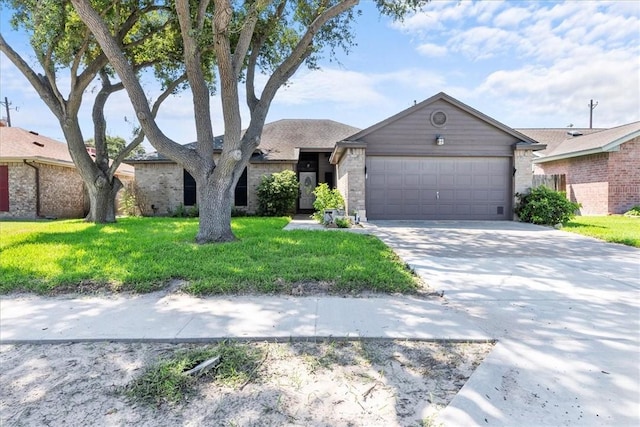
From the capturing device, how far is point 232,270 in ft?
17.0

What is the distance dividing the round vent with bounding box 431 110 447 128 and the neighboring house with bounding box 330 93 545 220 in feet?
0.11

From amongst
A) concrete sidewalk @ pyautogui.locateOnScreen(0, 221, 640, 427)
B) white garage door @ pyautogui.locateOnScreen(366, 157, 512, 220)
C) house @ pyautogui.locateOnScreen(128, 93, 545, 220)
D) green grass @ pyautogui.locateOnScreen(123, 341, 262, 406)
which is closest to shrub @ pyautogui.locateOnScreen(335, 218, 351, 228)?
house @ pyautogui.locateOnScreen(128, 93, 545, 220)

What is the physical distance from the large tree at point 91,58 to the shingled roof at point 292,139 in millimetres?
3325

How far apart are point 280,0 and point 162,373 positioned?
32.1 feet

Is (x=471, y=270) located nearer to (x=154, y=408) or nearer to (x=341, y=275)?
(x=341, y=275)

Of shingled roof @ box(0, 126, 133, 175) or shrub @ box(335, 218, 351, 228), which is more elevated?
shingled roof @ box(0, 126, 133, 175)

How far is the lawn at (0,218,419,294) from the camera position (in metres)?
4.68

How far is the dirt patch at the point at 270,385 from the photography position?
2.10m

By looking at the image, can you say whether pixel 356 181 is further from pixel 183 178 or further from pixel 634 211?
pixel 634 211

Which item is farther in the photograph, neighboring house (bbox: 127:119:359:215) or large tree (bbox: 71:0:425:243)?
neighboring house (bbox: 127:119:359:215)

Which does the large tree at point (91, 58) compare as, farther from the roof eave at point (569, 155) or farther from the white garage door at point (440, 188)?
the roof eave at point (569, 155)

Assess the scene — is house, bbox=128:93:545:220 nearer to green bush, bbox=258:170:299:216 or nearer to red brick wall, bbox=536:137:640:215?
green bush, bbox=258:170:299:216

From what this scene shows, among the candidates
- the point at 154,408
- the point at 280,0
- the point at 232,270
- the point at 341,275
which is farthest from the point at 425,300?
the point at 280,0

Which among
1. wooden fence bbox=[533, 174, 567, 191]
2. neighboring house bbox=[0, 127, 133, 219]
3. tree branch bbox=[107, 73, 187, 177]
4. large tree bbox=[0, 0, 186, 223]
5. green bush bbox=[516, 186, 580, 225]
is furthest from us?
wooden fence bbox=[533, 174, 567, 191]
